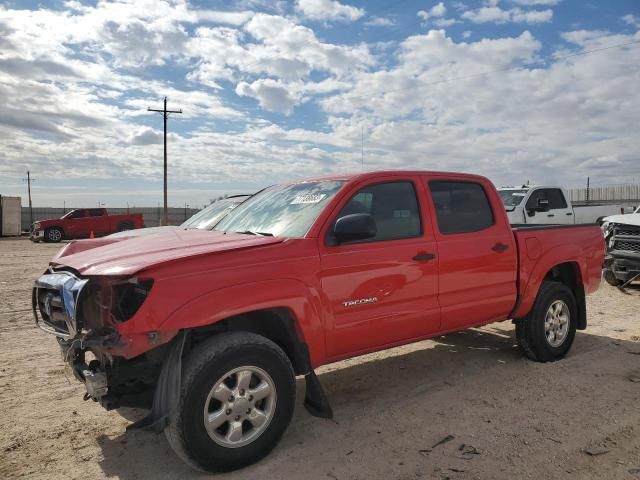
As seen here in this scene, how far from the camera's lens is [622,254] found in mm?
9602

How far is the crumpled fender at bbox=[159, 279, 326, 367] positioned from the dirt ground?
0.72m

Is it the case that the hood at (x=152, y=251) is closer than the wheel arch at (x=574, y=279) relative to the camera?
Yes

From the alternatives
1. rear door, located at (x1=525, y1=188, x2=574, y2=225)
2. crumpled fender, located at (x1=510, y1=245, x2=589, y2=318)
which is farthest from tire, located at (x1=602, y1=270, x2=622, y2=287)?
crumpled fender, located at (x1=510, y1=245, x2=589, y2=318)

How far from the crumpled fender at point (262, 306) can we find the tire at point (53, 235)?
25633mm

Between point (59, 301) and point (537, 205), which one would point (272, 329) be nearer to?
point (59, 301)

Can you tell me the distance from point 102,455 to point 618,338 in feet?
19.1

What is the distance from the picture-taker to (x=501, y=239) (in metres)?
4.93

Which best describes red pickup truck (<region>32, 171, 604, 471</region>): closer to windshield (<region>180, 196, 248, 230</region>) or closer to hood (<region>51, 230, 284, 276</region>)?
hood (<region>51, 230, 284, 276</region>)

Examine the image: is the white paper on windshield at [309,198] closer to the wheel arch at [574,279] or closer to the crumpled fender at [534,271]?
the crumpled fender at [534,271]

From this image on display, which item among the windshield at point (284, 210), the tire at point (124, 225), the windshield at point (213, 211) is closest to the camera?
the windshield at point (284, 210)

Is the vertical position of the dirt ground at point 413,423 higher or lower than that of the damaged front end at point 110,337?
lower

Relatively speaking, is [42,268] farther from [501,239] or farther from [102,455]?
[501,239]

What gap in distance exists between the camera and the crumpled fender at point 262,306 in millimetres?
3109

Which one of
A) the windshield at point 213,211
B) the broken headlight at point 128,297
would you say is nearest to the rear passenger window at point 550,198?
the windshield at point 213,211
